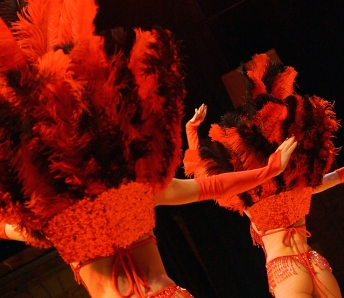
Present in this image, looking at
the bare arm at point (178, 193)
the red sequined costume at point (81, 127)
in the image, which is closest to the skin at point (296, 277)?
the bare arm at point (178, 193)

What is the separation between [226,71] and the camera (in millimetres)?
2312

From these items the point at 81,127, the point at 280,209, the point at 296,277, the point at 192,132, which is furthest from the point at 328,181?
the point at 81,127

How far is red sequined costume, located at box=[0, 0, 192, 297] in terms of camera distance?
3.20ft

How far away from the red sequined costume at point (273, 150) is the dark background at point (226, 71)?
1.23 ft

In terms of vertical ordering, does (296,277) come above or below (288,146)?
below

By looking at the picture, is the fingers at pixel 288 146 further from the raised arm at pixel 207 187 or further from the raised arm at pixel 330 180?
the raised arm at pixel 330 180

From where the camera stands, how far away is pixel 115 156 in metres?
1.03

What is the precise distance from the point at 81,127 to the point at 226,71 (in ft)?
4.69

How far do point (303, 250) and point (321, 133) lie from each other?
38 centimetres

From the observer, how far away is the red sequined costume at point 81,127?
977mm

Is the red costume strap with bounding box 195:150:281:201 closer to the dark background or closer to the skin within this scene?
the skin

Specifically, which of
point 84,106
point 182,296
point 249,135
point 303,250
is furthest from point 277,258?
point 84,106

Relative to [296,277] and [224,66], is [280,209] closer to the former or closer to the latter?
[296,277]

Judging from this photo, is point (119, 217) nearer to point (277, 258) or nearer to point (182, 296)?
point (182, 296)
